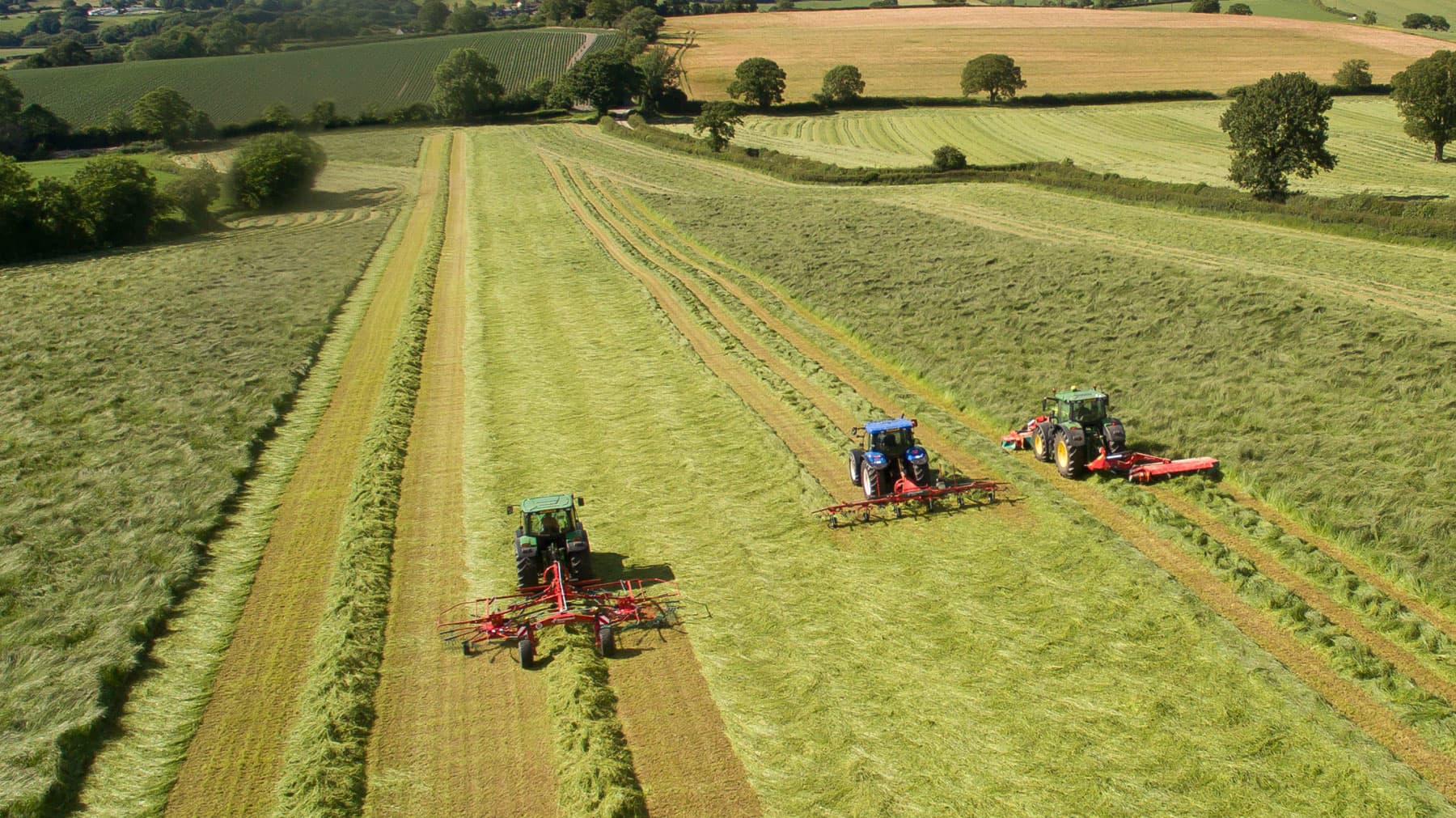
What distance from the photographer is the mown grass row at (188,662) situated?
12812mm

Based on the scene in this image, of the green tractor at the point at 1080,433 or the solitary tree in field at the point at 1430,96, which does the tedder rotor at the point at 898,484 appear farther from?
the solitary tree in field at the point at 1430,96


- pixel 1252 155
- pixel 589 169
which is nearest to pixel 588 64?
pixel 589 169

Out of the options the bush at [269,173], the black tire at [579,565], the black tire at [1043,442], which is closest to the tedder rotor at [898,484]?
the black tire at [1043,442]

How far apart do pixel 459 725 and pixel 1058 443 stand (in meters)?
13.8

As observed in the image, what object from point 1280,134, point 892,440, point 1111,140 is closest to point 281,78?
point 1111,140

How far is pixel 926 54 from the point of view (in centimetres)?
12556

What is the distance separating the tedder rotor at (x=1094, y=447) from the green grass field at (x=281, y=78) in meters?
97.4

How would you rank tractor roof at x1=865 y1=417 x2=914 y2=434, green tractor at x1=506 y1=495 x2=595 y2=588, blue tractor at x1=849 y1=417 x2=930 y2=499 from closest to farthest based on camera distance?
green tractor at x1=506 y1=495 x2=595 y2=588, blue tractor at x1=849 y1=417 x2=930 y2=499, tractor roof at x1=865 y1=417 x2=914 y2=434

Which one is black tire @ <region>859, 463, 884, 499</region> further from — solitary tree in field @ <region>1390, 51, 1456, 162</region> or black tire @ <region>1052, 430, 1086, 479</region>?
solitary tree in field @ <region>1390, 51, 1456, 162</region>

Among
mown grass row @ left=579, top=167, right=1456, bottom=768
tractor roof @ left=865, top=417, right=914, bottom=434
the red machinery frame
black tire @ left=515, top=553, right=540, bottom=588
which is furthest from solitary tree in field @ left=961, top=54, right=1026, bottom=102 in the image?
black tire @ left=515, top=553, right=540, bottom=588

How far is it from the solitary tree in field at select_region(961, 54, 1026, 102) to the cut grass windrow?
306 feet

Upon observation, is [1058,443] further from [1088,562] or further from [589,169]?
[589,169]

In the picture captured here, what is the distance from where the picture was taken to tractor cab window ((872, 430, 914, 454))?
20.3 metres

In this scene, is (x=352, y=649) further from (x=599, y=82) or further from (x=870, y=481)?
(x=599, y=82)
